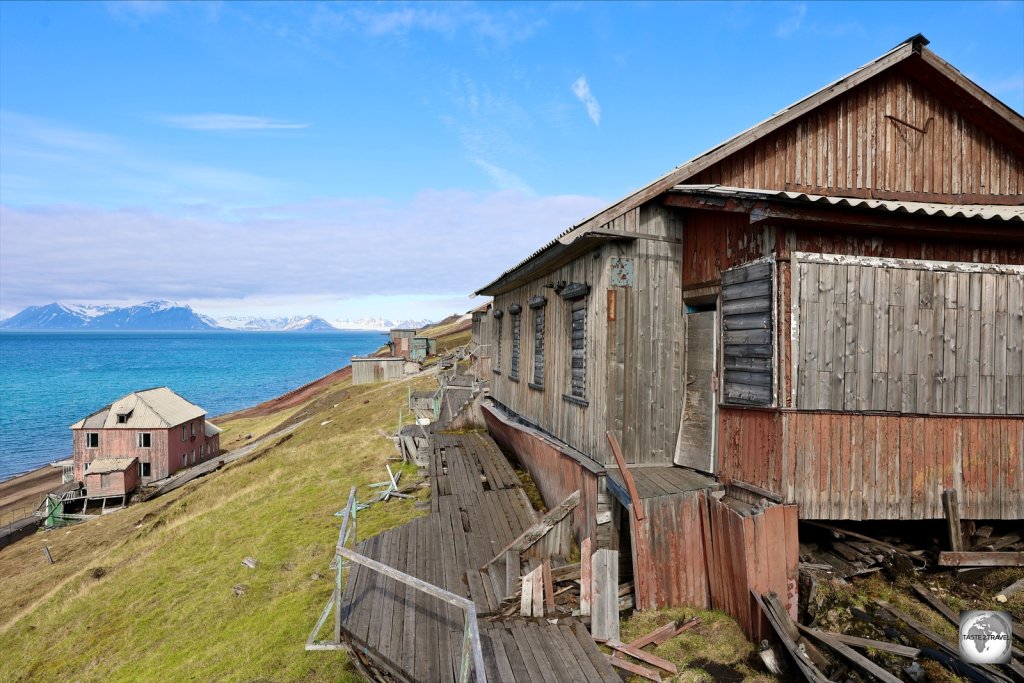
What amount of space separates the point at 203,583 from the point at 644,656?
1375cm

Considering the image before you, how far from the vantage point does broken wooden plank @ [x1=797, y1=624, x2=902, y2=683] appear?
518 cm

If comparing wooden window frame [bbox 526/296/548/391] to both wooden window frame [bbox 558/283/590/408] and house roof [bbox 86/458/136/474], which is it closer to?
wooden window frame [bbox 558/283/590/408]

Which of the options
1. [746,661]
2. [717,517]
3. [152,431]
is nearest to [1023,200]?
[717,517]

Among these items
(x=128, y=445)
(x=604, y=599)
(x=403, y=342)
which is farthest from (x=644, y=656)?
(x=403, y=342)

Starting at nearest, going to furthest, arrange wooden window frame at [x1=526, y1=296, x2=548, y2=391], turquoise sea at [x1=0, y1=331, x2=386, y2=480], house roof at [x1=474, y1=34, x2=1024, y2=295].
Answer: house roof at [x1=474, y1=34, x2=1024, y2=295]
wooden window frame at [x1=526, y1=296, x2=548, y2=391]
turquoise sea at [x1=0, y1=331, x2=386, y2=480]

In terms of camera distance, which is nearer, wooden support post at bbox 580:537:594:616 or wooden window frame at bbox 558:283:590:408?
wooden support post at bbox 580:537:594:616

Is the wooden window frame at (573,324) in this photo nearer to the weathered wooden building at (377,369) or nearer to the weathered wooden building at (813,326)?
the weathered wooden building at (813,326)

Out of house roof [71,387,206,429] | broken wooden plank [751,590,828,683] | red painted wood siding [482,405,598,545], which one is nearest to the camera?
broken wooden plank [751,590,828,683]

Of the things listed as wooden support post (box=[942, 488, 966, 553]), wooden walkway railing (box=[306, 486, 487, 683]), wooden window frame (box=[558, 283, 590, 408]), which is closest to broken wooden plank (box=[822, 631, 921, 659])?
wooden support post (box=[942, 488, 966, 553])

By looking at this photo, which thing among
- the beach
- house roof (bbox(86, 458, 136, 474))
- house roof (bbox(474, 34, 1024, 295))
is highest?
house roof (bbox(474, 34, 1024, 295))

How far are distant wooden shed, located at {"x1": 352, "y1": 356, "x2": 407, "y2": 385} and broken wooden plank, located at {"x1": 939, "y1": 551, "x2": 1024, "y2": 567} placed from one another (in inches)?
1993

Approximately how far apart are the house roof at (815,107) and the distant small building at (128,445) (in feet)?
129

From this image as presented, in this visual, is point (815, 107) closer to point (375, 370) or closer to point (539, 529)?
point (539, 529)

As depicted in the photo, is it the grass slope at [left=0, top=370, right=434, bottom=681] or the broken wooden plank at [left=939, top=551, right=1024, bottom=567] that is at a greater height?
the broken wooden plank at [left=939, top=551, right=1024, bottom=567]
